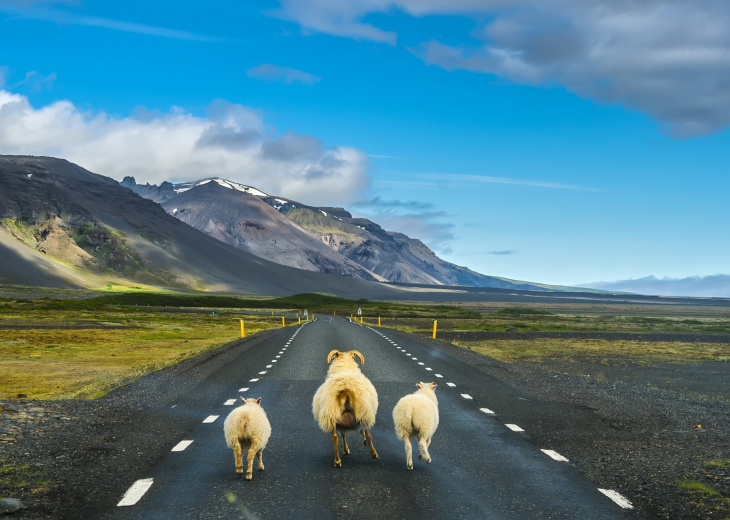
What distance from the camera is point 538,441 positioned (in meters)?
11.0

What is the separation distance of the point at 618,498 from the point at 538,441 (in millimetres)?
3357

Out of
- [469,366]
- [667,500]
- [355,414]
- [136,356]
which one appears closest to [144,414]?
[355,414]

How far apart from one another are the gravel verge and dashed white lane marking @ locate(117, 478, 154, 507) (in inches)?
6.7

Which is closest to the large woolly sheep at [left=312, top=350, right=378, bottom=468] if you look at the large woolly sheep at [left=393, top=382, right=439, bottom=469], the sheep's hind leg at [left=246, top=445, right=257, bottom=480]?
the large woolly sheep at [left=393, top=382, right=439, bottom=469]

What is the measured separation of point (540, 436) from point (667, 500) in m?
3.86

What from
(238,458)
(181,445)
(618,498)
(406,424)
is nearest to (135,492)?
(238,458)

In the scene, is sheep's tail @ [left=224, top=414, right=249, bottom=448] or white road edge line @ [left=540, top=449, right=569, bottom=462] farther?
white road edge line @ [left=540, top=449, right=569, bottom=462]

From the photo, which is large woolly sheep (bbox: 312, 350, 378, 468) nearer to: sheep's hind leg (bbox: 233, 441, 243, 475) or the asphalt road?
the asphalt road

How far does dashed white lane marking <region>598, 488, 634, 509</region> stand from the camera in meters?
7.39

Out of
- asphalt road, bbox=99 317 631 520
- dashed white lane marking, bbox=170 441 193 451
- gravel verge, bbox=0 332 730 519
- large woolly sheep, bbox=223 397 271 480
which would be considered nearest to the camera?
asphalt road, bbox=99 317 631 520

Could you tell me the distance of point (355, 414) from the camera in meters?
9.27

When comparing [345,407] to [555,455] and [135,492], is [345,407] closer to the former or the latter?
[135,492]

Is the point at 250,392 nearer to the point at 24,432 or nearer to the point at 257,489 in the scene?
the point at 24,432

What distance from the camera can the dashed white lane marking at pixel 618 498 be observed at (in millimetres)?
7391
